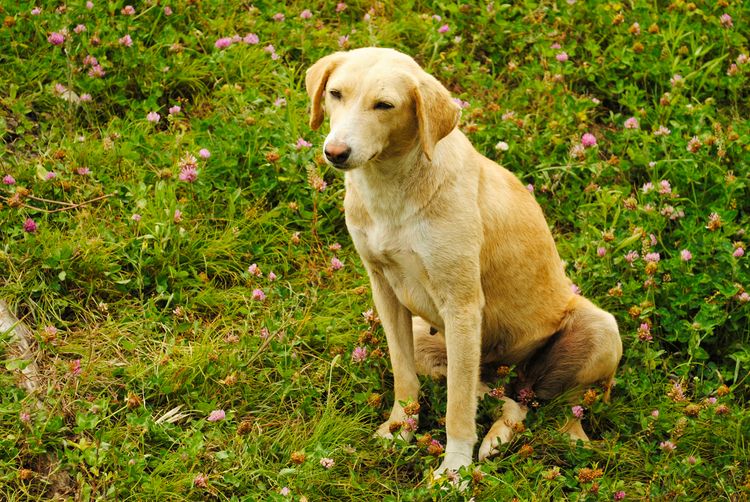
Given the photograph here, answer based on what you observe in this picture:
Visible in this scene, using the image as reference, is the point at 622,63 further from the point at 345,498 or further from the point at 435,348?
the point at 345,498

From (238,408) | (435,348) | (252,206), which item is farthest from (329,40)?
(238,408)

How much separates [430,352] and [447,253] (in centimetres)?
90

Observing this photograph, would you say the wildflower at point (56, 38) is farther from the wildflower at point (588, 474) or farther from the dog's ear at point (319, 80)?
the wildflower at point (588, 474)

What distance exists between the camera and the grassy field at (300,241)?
382 centimetres

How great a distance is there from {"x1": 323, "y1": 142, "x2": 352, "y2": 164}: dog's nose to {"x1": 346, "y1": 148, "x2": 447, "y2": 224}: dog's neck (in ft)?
1.00

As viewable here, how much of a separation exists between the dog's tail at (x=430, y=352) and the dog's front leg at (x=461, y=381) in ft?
1.78

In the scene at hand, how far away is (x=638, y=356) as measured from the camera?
4.50 m

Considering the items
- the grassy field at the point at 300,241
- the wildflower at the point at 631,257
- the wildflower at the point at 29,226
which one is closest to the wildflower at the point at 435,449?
the grassy field at the point at 300,241

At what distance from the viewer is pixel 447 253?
3.71 meters

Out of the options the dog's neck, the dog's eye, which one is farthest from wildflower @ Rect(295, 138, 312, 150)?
the dog's eye

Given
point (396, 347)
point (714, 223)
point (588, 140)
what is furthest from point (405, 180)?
point (588, 140)

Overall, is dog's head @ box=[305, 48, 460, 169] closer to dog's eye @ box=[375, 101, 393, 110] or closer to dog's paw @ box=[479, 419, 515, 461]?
dog's eye @ box=[375, 101, 393, 110]

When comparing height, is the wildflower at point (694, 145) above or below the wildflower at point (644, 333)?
above

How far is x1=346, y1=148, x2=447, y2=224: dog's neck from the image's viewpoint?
12.2ft
